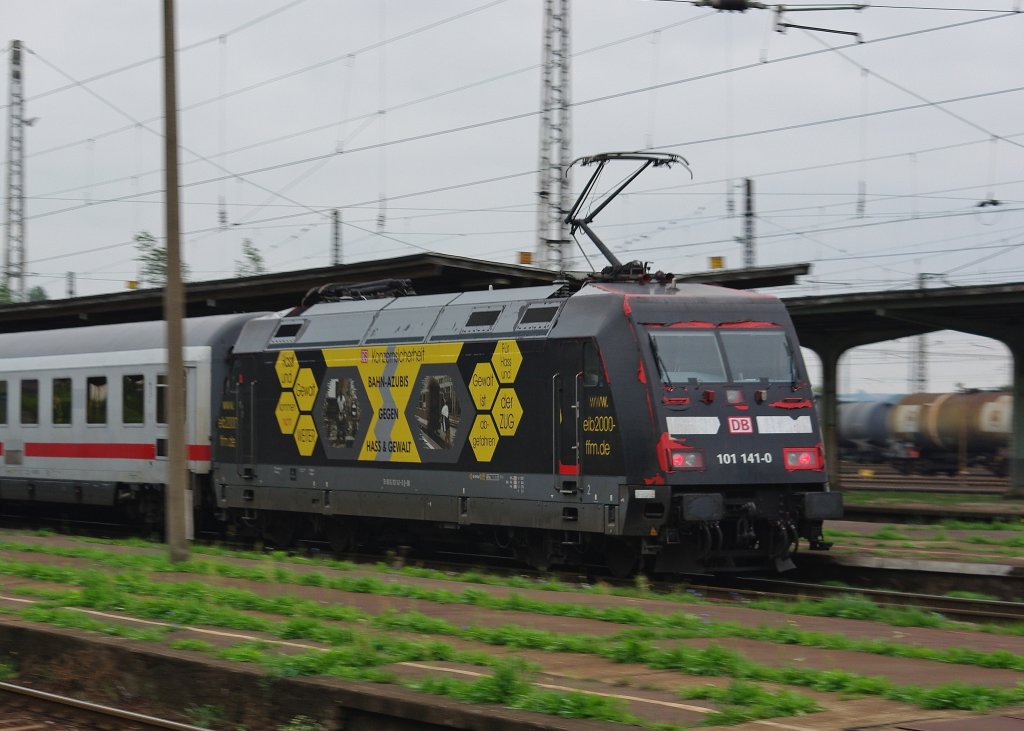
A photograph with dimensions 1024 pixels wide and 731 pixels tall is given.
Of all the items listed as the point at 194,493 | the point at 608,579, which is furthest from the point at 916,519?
the point at 194,493

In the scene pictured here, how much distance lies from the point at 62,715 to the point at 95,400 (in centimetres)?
1509

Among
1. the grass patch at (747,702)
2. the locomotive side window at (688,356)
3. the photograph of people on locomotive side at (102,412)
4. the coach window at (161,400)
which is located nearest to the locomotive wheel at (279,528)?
the photograph of people on locomotive side at (102,412)

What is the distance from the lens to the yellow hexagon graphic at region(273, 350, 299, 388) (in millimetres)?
19578

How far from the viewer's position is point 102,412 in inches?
918

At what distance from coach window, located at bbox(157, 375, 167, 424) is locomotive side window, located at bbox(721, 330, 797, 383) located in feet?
34.1

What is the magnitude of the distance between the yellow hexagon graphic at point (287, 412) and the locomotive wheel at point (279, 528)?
5.20 feet

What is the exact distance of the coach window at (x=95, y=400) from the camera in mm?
23375

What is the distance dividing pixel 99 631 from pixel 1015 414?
27882mm

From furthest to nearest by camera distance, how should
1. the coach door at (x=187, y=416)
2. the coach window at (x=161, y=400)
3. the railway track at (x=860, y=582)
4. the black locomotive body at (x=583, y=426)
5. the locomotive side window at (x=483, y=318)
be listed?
the coach window at (x=161, y=400)
the coach door at (x=187, y=416)
the locomotive side window at (x=483, y=318)
the black locomotive body at (x=583, y=426)
the railway track at (x=860, y=582)

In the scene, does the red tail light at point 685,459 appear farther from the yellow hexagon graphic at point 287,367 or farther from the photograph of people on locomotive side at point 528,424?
the yellow hexagon graphic at point 287,367

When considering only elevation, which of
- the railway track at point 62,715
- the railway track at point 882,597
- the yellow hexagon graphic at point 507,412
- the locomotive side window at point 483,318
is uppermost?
the locomotive side window at point 483,318

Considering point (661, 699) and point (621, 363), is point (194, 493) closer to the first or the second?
point (621, 363)

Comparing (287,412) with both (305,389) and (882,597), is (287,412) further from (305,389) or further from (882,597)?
(882,597)

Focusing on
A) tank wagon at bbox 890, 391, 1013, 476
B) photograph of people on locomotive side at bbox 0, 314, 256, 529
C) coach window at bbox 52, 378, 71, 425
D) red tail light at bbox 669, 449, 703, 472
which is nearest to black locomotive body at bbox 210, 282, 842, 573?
red tail light at bbox 669, 449, 703, 472
